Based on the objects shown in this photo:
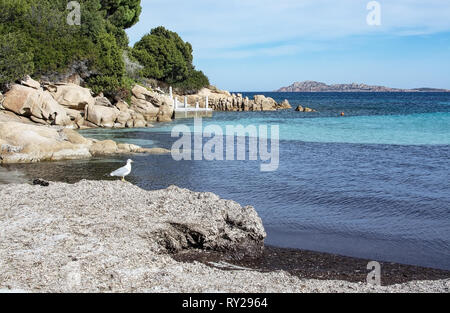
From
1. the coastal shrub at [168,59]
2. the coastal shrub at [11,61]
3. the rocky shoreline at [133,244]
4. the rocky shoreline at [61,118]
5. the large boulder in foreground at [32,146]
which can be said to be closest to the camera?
the rocky shoreline at [133,244]

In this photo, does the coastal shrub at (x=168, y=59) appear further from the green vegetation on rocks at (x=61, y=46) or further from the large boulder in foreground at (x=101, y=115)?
the large boulder in foreground at (x=101, y=115)

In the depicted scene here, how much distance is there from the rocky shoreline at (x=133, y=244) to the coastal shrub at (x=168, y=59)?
62416mm

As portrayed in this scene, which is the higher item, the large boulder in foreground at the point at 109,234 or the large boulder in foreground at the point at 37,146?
the large boulder in foreground at the point at 37,146

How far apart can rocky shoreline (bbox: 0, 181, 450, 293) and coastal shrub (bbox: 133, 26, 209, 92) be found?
62416 millimetres

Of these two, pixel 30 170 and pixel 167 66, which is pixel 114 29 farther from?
pixel 30 170

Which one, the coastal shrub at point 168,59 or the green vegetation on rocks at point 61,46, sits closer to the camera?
the green vegetation on rocks at point 61,46

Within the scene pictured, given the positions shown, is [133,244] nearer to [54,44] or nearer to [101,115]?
[101,115]

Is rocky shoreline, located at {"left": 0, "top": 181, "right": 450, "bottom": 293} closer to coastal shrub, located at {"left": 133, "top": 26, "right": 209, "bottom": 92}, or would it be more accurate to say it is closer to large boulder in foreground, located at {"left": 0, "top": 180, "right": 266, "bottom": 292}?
large boulder in foreground, located at {"left": 0, "top": 180, "right": 266, "bottom": 292}

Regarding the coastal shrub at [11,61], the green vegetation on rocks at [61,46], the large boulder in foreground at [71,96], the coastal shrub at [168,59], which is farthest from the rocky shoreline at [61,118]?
the coastal shrub at [168,59]

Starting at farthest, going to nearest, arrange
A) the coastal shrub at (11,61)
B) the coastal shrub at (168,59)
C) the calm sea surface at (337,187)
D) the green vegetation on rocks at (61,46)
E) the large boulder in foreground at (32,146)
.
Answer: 1. the coastal shrub at (168,59)
2. the green vegetation on rocks at (61,46)
3. the coastal shrub at (11,61)
4. the large boulder in foreground at (32,146)
5. the calm sea surface at (337,187)

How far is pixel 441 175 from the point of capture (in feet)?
58.7

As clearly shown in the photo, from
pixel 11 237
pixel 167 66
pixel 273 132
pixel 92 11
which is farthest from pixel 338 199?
pixel 167 66

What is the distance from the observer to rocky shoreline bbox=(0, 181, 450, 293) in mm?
6625

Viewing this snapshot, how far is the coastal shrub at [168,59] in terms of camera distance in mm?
72250
